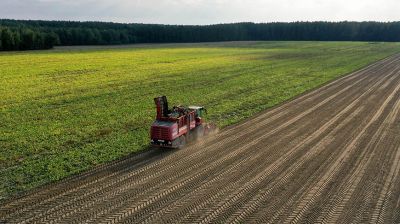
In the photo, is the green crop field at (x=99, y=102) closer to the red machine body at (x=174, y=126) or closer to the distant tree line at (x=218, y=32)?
the red machine body at (x=174, y=126)

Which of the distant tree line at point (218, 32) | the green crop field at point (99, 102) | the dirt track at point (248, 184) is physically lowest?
the dirt track at point (248, 184)

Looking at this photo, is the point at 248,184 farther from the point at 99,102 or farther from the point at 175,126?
the point at 99,102

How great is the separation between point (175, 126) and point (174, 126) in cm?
12

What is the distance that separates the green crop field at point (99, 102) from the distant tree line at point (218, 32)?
70143 millimetres

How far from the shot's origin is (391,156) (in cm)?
1959

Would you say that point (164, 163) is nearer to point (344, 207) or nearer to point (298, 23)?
point (344, 207)

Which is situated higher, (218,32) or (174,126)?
(218,32)

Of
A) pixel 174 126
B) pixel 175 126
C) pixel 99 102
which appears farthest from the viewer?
pixel 99 102

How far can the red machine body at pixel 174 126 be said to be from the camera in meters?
19.2

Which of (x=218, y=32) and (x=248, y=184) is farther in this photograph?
(x=218, y=32)

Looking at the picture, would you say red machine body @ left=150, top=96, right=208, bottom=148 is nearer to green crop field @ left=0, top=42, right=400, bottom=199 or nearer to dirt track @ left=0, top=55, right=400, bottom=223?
dirt track @ left=0, top=55, right=400, bottom=223

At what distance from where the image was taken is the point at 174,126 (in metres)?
19.3

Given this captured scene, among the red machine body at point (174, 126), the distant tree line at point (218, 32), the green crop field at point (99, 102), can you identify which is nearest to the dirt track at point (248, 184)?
the red machine body at point (174, 126)

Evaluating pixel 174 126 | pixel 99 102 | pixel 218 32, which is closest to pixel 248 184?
pixel 174 126
